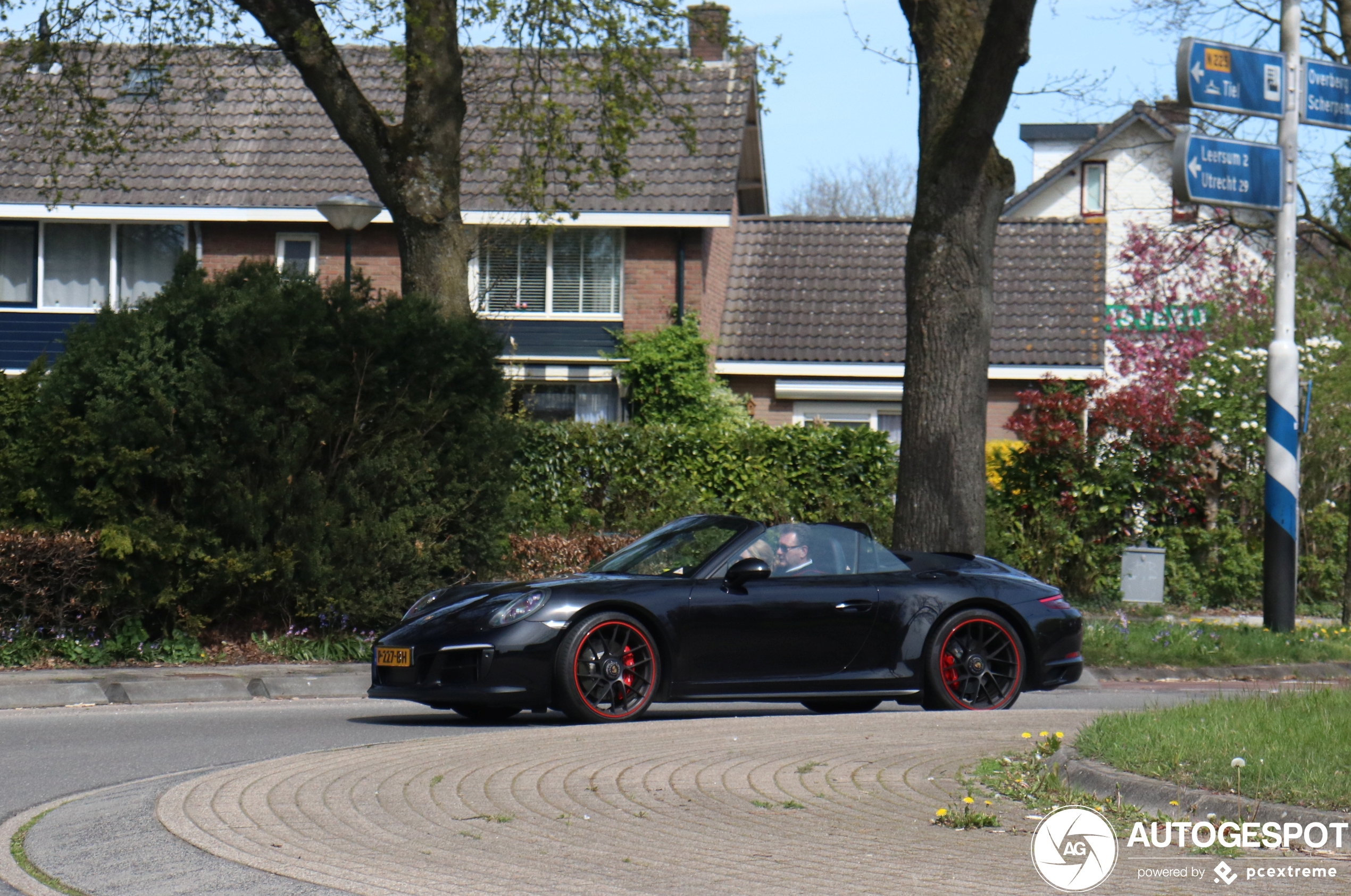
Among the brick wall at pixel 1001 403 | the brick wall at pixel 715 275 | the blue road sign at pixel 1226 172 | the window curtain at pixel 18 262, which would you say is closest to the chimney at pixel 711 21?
the blue road sign at pixel 1226 172

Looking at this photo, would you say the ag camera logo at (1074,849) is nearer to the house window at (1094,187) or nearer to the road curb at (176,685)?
the road curb at (176,685)

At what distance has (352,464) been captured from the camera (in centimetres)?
1287

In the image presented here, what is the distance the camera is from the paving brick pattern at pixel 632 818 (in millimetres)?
Result: 5156

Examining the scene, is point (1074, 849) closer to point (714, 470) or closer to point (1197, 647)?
point (1197, 647)

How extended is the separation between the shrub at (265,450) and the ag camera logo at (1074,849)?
7.73m

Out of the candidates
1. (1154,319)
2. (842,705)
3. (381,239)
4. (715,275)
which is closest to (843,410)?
(715,275)

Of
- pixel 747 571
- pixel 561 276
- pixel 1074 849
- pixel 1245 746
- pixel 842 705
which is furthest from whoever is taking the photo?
pixel 561 276

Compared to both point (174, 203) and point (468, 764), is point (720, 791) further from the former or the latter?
point (174, 203)

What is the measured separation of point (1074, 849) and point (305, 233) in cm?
2568

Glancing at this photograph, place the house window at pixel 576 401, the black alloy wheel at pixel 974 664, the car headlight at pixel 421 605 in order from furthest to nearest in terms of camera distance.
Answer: the house window at pixel 576 401
the black alloy wheel at pixel 974 664
the car headlight at pixel 421 605

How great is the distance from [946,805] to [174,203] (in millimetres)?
24938

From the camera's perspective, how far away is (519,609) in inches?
366


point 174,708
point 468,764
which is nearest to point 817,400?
point 174,708

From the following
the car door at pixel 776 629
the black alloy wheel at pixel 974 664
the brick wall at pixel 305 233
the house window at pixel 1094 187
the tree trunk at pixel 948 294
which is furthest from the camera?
the house window at pixel 1094 187
